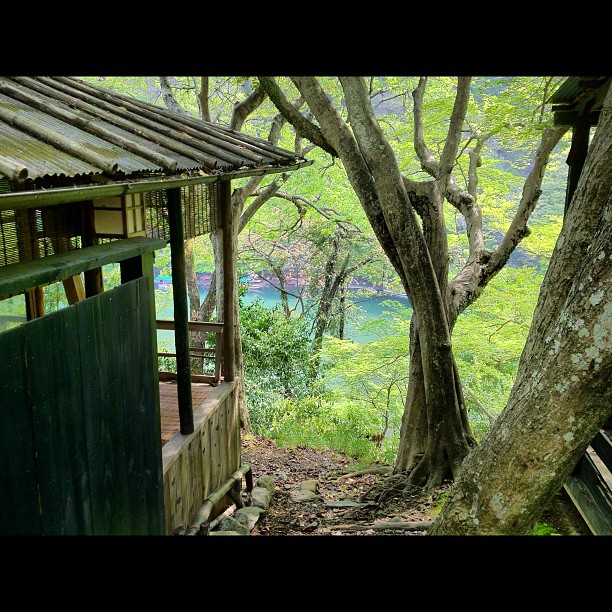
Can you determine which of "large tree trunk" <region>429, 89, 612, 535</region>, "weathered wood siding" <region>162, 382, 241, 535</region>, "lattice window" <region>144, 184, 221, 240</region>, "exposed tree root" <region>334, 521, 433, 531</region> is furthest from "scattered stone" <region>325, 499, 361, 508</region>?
"large tree trunk" <region>429, 89, 612, 535</region>

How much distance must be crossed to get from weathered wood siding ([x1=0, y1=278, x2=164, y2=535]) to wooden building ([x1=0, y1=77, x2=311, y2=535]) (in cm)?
1

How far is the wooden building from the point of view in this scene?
120 inches

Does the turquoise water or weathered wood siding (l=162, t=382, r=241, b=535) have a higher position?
weathered wood siding (l=162, t=382, r=241, b=535)

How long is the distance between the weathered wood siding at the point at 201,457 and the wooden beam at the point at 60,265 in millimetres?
2400

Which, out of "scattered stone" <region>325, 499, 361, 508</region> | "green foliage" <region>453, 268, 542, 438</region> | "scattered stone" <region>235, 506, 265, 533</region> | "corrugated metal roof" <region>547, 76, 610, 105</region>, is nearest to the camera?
"corrugated metal roof" <region>547, 76, 610, 105</region>

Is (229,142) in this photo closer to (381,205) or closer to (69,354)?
(381,205)

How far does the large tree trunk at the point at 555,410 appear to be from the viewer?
324 centimetres

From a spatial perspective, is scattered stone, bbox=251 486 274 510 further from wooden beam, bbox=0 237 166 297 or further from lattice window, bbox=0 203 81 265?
wooden beam, bbox=0 237 166 297

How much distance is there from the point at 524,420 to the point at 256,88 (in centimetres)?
1091

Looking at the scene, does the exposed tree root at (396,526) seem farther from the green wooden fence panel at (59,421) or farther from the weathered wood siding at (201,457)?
the green wooden fence panel at (59,421)

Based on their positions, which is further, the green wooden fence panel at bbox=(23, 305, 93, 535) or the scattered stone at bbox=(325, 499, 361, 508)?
the scattered stone at bbox=(325, 499, 361, 508)

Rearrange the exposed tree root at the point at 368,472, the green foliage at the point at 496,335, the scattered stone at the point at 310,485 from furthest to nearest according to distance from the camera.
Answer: the green foliage at the point at 496,335, the exposed tree root at the point at 368,472, the scattered stone at the point at 310,485

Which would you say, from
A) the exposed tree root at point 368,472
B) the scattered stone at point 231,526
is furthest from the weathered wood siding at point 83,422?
the exposed tree root at point 368,472

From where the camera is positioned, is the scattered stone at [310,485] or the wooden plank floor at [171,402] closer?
the wooden plank floor at [171,402]
